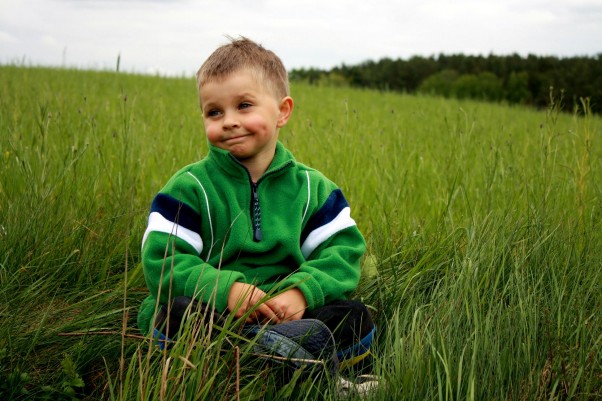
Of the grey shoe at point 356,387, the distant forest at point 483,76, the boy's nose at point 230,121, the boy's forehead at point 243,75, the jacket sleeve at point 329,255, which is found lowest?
the grey shoe at point 356,387

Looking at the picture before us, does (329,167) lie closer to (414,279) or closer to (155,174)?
(155,174)

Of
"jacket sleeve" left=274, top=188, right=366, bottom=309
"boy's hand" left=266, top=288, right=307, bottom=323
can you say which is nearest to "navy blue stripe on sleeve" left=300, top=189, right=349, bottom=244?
"jacket sleeve" left=274, top=188, right=366, bottom=309

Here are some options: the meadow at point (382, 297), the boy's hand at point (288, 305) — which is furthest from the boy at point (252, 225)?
the meadow at point (382, 297)

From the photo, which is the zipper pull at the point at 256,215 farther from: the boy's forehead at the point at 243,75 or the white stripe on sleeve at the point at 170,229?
the boy's forehead at the point at 243,75

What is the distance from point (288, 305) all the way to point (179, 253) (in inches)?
14.8

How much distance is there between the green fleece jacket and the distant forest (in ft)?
30.0

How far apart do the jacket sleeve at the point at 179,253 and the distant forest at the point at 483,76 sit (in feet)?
30.8

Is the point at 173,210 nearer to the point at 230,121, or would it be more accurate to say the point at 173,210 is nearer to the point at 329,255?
the point at 230,121

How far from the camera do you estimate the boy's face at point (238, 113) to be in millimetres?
1943

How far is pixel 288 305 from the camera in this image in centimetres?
183

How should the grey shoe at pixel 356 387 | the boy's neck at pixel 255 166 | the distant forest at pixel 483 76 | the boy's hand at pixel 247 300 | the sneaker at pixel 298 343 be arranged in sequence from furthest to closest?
the distant forest at pixel 483 76 → the boy's neck at pixel 255 166 → the boy's hand at pixel 247 300 → the sneaker at pixel 298 343 → the grey shoe at pixel 356 387

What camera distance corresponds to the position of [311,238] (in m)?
2.10

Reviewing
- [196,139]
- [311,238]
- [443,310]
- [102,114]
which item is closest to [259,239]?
[311,238]

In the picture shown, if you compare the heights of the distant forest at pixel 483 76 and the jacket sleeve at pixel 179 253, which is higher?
the distant forest at pixel 483 76
